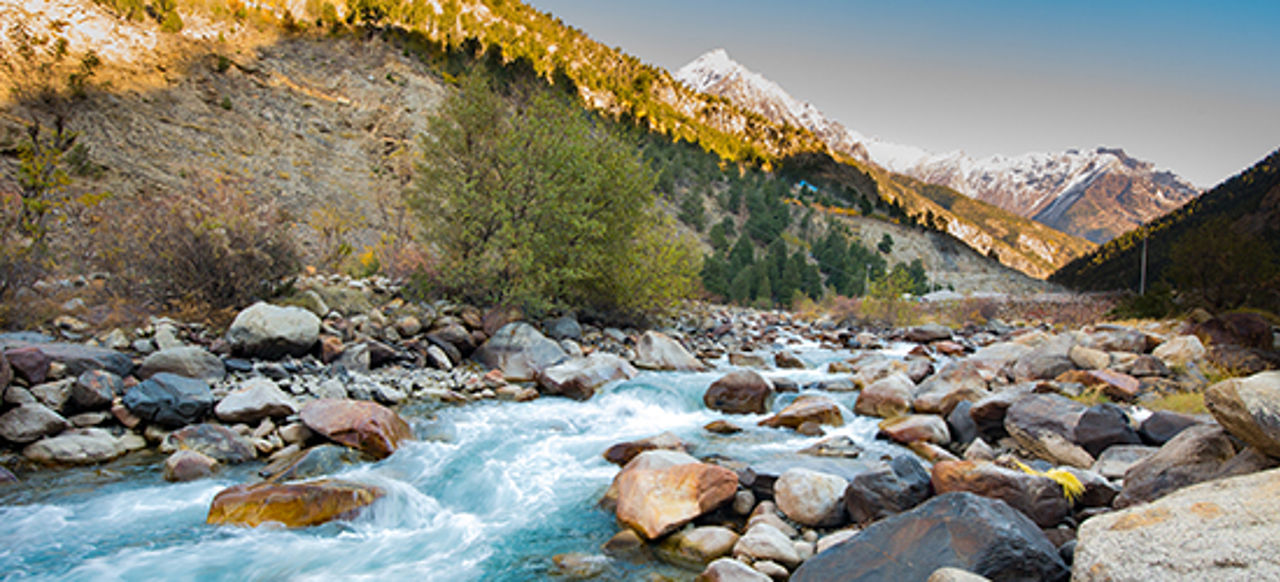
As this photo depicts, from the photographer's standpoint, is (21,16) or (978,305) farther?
(978,305)

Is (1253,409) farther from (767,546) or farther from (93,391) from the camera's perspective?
(93,391)

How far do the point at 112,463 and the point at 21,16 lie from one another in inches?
Result: 1211

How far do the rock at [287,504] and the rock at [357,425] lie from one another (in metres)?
1.38

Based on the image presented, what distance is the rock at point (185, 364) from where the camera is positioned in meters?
7.99

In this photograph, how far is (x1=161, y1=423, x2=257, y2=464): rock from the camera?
6582 millimetres

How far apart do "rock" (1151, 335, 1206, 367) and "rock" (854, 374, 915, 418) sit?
4.70 metres

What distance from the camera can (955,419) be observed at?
27.5 ft

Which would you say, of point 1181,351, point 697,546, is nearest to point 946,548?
point 697,546

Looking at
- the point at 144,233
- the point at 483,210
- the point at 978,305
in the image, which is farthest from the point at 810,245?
the point at 144,233

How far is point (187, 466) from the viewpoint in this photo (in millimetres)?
6141

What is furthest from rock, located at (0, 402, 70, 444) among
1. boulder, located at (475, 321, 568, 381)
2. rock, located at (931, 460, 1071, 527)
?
rock, located at (931, 460, 1071, 527)

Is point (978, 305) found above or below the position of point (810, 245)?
below

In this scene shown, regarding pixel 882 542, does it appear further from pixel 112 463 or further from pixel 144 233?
pixel 144 233

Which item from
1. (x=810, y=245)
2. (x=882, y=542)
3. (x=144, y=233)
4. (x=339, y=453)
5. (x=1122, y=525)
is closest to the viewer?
(x=1122, y=525)
